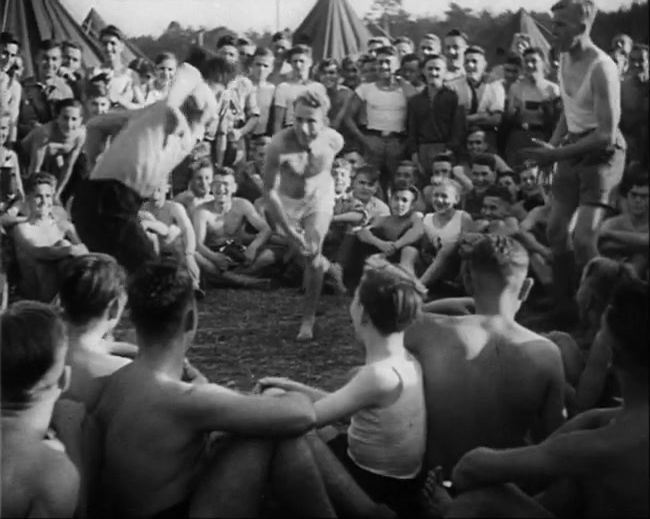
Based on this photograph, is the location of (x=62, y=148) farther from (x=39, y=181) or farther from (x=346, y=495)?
(x=346, y=495)

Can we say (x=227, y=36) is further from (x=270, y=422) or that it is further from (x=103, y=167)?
(x=270, y=422)

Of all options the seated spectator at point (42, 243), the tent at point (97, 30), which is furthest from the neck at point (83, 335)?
the tent at point (97, 30)

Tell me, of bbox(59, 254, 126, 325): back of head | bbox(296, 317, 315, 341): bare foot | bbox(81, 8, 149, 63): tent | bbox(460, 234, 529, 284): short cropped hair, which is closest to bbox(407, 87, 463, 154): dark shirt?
bbox(460, 234, 529, 284): short cropped hair

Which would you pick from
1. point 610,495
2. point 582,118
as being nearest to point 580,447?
point 610,495

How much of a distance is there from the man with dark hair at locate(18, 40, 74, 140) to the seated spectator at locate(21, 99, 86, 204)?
3 cm

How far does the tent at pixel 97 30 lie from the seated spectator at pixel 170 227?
41 cm

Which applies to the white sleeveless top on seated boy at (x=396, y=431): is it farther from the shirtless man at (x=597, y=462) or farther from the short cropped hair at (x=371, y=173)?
the short cropped hair at (x=371, y=173)

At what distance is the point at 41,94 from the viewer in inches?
128

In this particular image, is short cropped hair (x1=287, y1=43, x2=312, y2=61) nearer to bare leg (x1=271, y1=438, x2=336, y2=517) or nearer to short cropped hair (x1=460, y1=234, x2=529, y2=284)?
short cropped hair (x1=460, y1=234, x2=529, y2=284)

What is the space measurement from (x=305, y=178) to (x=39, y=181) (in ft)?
2.61

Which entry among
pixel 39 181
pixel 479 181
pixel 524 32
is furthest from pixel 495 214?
pixel 39 181

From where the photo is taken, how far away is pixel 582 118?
9.63 feet

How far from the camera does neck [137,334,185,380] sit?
8.57 ft

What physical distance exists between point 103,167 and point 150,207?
0.18 meters
